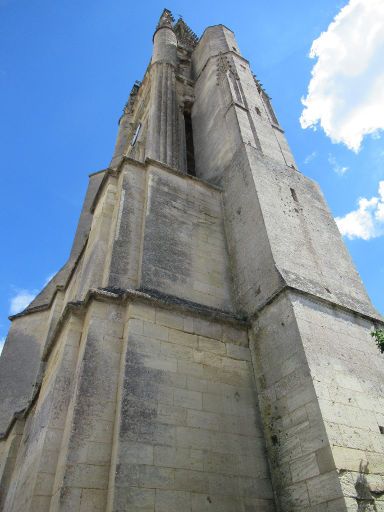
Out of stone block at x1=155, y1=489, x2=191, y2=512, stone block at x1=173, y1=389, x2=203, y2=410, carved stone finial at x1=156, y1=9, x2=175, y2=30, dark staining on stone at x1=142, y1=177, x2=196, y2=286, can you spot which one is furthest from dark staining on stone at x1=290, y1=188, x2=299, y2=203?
carved stone finial at x1=156, y1=9, x2=175, y2=30

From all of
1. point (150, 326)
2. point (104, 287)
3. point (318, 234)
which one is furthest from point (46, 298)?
point (318, 234)

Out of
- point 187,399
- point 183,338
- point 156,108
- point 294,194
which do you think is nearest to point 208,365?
point 183,338

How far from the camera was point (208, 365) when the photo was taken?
212 inches

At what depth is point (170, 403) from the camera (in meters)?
4.73

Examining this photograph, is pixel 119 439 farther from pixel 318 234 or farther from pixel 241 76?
pixel 241 76

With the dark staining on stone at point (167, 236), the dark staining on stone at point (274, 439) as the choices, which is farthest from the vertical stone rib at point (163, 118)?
the dark staining on stone at point (274, 439)

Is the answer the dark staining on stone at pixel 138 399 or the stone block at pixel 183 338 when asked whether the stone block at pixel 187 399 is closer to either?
the dark staining on stone at pixel 138 399

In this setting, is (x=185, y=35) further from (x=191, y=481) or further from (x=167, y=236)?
(x=191, y=481)

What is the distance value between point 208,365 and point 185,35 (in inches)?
773

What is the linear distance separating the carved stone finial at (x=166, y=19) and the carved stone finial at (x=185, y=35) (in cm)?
98

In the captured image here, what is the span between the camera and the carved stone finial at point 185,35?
62.7 ft

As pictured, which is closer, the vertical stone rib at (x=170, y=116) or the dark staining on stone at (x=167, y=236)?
the dark staining on stone at (x=167, y=236)

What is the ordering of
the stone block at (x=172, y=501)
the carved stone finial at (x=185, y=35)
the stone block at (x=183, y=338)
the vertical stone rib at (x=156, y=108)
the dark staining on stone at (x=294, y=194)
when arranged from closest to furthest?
the stone block at (x=172, y=501), the stone block at (x=183, y=338), the dark staining on stone at (x=294, y=194), the vertical stone rib at (x=156, y=108), the carved stone finial at (x=185, y=35)

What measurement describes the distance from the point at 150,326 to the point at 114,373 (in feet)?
2.62
